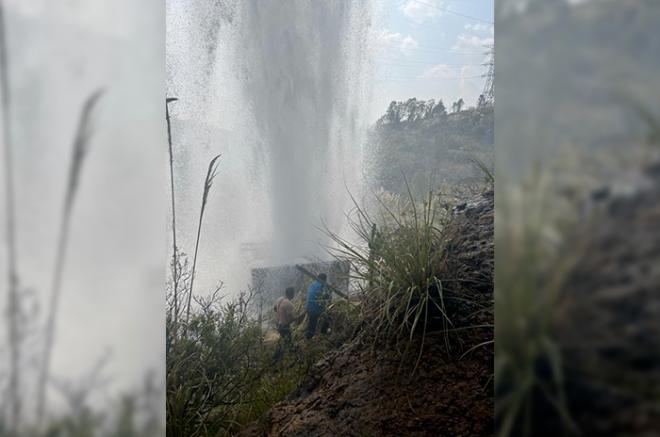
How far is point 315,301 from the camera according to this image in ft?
6.72

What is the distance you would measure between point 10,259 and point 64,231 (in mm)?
176

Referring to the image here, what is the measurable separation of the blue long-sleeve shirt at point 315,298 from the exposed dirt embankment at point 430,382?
0.16 metres

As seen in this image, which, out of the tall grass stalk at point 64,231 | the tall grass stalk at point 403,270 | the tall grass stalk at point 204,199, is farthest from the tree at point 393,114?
the tall grass stalk at point 64,231

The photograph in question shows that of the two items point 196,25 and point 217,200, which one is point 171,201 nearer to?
point 217,200

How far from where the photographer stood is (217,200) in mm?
2252

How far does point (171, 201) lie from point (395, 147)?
88 cm

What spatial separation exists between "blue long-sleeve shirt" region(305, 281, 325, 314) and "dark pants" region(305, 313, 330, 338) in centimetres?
2

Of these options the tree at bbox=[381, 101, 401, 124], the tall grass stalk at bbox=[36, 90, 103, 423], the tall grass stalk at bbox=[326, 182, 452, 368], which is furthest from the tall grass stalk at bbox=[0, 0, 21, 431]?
the tree at bbox=[381, 101, 401, 124]

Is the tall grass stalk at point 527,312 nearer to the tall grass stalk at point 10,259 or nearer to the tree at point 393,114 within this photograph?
the tree at point 393,114

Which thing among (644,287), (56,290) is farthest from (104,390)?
(644,287)

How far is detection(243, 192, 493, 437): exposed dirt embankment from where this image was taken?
5.81ft

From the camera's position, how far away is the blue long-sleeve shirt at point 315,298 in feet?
6.69

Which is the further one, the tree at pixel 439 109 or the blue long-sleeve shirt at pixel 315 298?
the blue long-sleeve shirt at pixel 315 298

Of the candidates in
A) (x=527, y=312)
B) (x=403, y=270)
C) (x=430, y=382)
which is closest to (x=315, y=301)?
(x=403, y=270)
